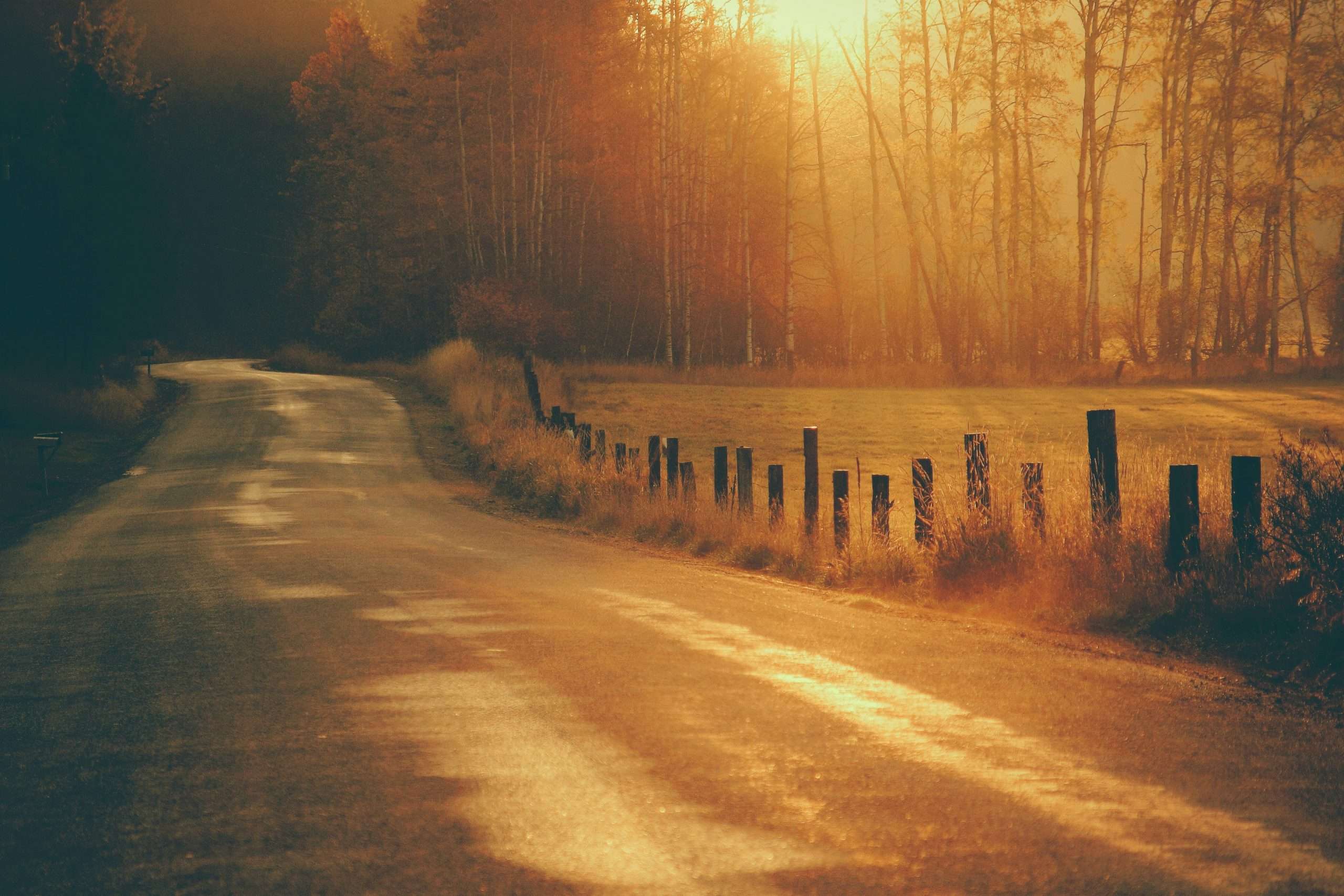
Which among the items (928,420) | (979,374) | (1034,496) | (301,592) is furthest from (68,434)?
(1034,496)

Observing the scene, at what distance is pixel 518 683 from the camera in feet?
20.3

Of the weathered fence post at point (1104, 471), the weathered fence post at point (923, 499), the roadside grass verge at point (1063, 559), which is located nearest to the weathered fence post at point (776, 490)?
the roadside grass verge at point (1063, 559)

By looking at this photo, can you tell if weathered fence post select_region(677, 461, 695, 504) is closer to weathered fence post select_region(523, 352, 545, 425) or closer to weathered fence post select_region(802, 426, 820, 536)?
weathered fence post select_region(802, 426, 820, 536)

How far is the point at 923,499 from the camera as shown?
10711 millimetres

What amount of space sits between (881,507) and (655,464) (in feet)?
18.7

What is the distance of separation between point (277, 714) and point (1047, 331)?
1922 inches

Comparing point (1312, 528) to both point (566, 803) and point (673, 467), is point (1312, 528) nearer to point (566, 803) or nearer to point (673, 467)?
point (566, 803)

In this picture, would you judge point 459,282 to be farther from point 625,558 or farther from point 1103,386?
point 625,558

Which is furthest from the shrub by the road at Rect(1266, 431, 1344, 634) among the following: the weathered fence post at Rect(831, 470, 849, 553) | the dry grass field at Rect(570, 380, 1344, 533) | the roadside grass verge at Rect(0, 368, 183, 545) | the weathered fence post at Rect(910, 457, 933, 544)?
the roadside grass verge at Rect(0, 368, 183, 545)

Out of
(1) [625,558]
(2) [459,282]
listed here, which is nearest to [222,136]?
(2) [459,282]

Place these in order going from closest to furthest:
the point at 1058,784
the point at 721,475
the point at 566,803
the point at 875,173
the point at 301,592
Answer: the point at 566,803 < the point at 1058,784 < the point at 301,592 < the point at 721,475 < the point at 875,173

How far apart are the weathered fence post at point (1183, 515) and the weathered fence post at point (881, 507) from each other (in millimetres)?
2979

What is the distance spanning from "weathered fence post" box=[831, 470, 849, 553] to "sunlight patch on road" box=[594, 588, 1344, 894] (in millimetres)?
4336

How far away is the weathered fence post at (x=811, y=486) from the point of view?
39.8 feet
